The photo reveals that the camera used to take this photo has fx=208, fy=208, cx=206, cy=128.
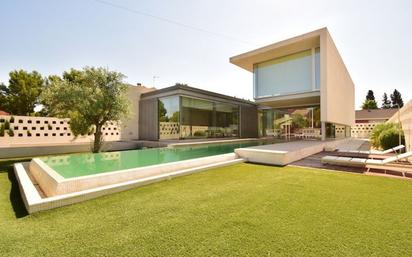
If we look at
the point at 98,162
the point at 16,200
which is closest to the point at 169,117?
the point at 98,162

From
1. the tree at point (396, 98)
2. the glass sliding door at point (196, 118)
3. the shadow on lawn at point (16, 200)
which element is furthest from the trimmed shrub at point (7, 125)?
the tree at point (396, 98)

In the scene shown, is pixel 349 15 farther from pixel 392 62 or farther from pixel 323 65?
pixel 392 62

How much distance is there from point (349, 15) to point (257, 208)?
11.4 m

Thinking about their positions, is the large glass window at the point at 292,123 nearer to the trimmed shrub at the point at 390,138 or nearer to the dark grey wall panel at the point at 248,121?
the dark grey wall panel at the point at 248,121

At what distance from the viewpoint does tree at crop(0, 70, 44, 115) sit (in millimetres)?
21266

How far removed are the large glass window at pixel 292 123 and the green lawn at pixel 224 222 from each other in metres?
12.0

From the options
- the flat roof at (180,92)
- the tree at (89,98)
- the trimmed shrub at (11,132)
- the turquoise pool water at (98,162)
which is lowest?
the turquoise pool water at (98,162)

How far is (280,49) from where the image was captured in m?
12.4

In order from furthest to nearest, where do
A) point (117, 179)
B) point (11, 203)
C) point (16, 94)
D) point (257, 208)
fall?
1. point (16, 94)
2. point (117, 179)
3. point (11, 203)
4. point (257, 208)

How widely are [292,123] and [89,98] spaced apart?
1637 centimetres

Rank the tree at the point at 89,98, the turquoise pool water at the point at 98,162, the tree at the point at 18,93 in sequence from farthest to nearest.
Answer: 1. the tree at the point at 18,93
2. the tree at the point at 89,98
3. the turquoise pool water at the point at 98,162

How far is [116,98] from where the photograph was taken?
9.98 metres

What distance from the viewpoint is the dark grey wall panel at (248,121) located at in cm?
1966

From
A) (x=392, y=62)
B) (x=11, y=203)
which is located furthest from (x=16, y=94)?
(x=392, y=62)
